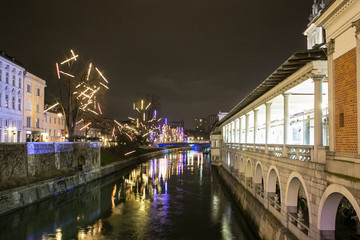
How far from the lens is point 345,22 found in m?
9.37

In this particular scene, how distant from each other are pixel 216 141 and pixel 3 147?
36.9 metres

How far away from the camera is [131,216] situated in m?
23.2

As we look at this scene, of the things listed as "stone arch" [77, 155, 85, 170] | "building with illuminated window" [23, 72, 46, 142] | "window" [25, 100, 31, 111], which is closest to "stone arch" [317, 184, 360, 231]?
"stone arch" [77, 155, 85, 170]

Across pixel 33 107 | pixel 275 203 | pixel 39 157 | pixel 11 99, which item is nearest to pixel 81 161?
pixel 39 157

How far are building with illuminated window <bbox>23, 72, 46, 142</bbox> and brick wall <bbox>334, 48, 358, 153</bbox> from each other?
1768 inches

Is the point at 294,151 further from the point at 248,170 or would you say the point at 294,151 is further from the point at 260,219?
the point at 248,170

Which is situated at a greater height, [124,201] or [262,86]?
[262,86]

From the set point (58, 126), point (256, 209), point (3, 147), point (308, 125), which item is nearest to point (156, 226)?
point (256, 209)

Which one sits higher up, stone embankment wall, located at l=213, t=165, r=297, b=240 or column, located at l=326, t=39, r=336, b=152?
column, located at l=326, t=39, r=336, b=152

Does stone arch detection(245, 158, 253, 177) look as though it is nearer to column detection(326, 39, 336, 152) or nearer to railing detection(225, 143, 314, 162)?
railing detection(225, 143, 314, 162)

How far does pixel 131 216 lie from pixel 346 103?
17.6 m

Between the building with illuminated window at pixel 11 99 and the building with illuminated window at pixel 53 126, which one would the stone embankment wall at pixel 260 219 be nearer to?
the building with illuminated window at pixel 11 99

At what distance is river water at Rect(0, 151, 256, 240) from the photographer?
19.1 m

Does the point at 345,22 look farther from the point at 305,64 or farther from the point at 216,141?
the point at 216,141
